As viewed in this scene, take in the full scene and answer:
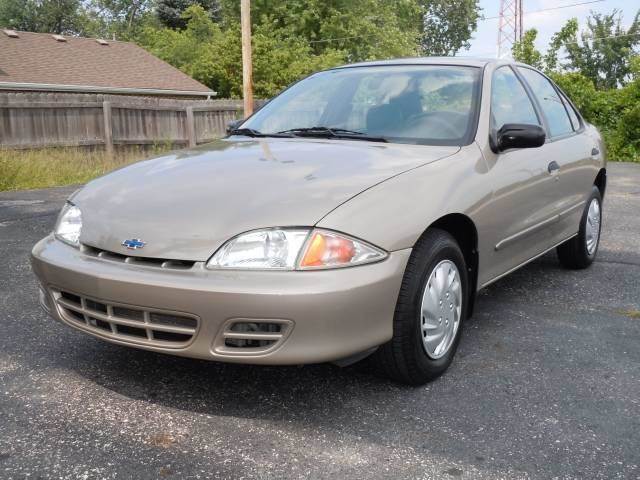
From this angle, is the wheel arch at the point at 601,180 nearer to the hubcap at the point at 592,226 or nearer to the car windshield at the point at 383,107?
the hubcap at the point at 592,226

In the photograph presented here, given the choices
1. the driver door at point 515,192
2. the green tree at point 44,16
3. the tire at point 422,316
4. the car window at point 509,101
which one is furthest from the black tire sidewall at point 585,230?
the green tree at point 44,16

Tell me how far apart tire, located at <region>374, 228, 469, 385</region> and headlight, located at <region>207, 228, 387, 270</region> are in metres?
0.35

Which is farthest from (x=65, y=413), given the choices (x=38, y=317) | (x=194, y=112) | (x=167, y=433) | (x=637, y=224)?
(x=194, y=112)

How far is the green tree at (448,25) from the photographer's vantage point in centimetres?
6662

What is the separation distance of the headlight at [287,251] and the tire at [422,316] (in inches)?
13.9

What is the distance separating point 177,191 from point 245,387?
92 cm

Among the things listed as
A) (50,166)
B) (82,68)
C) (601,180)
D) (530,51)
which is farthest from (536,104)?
(82,68)

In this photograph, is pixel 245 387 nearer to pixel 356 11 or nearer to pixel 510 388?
pixel 510 388

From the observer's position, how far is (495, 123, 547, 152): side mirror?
3676mm

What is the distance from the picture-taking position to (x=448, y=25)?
221 ft

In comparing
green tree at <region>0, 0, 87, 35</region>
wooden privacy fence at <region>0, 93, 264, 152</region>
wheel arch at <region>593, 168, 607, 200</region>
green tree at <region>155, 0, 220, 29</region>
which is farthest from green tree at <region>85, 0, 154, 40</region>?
wheel arch at <region>593, 168, 607, 200</region>

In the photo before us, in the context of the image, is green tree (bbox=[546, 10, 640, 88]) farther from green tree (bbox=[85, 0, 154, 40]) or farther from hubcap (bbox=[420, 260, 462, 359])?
hubcap (bbox=[420, 260, 462, 359])

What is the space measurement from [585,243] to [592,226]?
18 centimetres

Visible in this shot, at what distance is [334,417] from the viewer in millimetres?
2863
